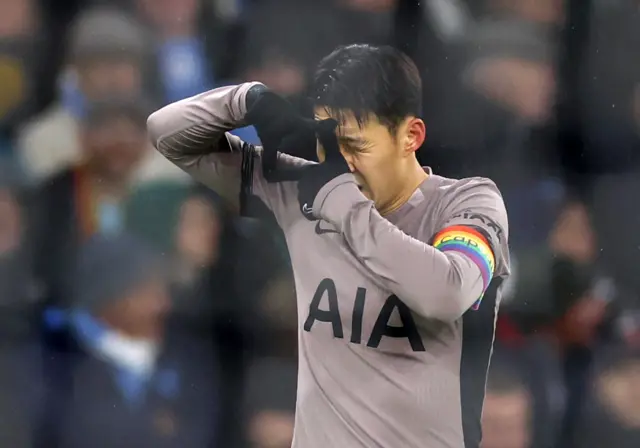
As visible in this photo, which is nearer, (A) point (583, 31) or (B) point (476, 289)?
(B) point (476, 289)

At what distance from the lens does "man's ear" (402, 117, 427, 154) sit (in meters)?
0.57

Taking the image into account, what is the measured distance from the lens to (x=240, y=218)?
2.06 feet

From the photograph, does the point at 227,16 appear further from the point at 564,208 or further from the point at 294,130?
the point at 564,208

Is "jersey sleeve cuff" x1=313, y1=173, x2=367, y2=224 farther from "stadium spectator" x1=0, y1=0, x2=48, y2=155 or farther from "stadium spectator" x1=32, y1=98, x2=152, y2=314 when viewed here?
"stadium spectator" x1=0, y1=0, x2=48, y2=155

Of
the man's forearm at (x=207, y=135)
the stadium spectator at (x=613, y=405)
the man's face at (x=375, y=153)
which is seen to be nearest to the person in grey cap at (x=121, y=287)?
the man's forearm at (x=207, y=135)

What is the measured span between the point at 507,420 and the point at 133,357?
34 cm

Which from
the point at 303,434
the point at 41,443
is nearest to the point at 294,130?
the point at 303,434

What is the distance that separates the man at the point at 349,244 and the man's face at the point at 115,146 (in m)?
0.05

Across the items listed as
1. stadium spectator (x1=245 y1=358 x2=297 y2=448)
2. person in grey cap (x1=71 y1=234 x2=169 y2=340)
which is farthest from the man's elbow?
stadium spectator (x1=245 y1=358 x2=297 y2=448)

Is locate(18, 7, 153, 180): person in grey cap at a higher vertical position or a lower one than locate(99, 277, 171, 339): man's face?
higher

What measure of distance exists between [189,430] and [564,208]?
1.27ft

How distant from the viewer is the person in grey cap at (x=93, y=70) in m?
0.65

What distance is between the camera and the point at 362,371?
567 millimetres

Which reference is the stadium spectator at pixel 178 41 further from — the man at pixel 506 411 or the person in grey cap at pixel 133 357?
the man at pixel 506 411
